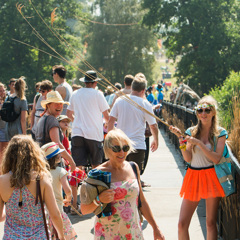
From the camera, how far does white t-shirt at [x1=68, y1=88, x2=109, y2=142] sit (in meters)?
7.72

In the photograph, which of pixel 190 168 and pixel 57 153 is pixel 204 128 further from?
pixel 57 153

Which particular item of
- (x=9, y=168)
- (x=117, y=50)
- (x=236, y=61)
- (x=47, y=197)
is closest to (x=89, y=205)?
(x=47, y=197)

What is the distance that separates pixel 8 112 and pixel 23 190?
17.8 feet

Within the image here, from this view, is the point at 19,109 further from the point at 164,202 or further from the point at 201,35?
the point at 201,35

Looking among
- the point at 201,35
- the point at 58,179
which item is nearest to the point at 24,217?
the point at 58,179

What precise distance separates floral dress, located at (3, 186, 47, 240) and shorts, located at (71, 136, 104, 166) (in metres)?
3.98

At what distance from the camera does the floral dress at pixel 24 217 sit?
3.75m

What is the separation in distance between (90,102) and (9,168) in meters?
3.97

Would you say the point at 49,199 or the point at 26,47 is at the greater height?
the point at 26,47

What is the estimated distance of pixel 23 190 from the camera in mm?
3750

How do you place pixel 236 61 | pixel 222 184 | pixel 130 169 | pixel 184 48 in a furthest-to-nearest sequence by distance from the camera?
pixel 184 48 → pixel 236 61 → pixel 222 184 → pixel 130 169

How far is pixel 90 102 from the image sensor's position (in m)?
7.73

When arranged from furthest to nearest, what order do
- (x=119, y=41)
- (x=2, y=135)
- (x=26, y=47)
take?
(x=119, y=41) → (x=26, y=47) → (x=2, y=135)

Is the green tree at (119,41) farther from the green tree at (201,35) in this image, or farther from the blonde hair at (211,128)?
the blonde hair at (211,128)
